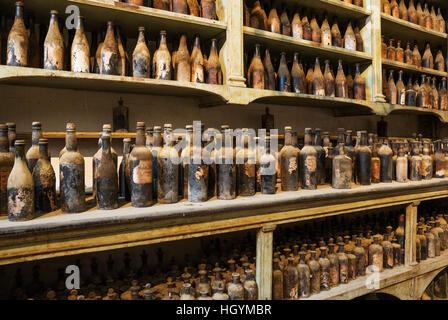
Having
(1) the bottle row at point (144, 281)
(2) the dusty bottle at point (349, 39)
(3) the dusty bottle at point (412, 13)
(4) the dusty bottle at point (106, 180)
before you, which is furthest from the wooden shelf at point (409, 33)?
(4) the dusty bottle at point (106, 180)

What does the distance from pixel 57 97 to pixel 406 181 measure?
2.34 metres

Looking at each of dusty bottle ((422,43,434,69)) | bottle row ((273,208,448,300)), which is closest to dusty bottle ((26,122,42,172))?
bottle row ((273,208,448,300))

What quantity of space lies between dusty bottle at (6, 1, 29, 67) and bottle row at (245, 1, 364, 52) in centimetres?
130

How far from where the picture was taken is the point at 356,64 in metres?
2.56

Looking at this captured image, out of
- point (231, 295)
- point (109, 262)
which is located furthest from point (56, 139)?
point (231, 295)

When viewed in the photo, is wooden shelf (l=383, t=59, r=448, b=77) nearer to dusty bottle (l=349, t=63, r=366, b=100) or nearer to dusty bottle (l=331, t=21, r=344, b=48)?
dusty bottle (l=349, t=63, r=366, b=100)

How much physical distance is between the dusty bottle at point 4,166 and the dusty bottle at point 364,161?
1.83 metres

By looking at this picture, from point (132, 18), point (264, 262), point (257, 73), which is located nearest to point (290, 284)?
point (264, 262)

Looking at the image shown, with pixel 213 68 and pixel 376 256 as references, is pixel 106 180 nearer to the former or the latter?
pixel 213 68

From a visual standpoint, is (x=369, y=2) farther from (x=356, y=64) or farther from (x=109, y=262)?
(x=109, y=262)

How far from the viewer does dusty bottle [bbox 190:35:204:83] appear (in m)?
1.87

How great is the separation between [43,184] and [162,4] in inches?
47.9

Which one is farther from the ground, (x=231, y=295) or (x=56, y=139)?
(x=56, y=139)

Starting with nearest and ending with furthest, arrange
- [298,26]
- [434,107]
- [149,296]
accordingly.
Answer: [149,296] → [298,26] → [434,107]
